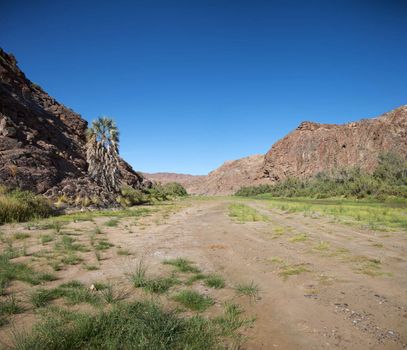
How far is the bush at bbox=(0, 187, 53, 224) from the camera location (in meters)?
14.2

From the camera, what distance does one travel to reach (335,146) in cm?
9656

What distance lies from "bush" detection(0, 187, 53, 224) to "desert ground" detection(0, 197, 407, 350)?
9.92 feet

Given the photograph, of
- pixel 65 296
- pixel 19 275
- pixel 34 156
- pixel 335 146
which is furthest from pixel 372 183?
pixel 19 275

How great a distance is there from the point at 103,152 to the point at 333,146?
271 feet

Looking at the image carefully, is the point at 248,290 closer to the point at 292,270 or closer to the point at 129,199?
the point at 292,270

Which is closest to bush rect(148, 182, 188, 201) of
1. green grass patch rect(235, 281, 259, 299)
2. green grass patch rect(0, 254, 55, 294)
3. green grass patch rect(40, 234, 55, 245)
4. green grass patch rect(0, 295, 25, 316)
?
green grass patch rect(40, 234, 55, 245)

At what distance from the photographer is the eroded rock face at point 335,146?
81.3m

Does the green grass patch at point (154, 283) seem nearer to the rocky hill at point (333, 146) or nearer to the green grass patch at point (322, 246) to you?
the green grass patch at point (322, 246)

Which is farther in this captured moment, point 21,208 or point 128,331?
point 21,208

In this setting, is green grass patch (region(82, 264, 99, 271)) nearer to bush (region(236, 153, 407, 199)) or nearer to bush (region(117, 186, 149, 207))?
bush (region(117, 186, 149, 207))

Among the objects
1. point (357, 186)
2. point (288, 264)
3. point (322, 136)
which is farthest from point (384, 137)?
point (288, 264)

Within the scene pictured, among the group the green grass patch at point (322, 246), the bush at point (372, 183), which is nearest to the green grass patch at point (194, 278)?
the green grass patch at point (322, 246)

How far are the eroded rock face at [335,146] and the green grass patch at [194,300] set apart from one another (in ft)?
289

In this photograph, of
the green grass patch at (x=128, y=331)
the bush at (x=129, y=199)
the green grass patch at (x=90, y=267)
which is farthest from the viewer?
the bush at (x=129, y=199)
